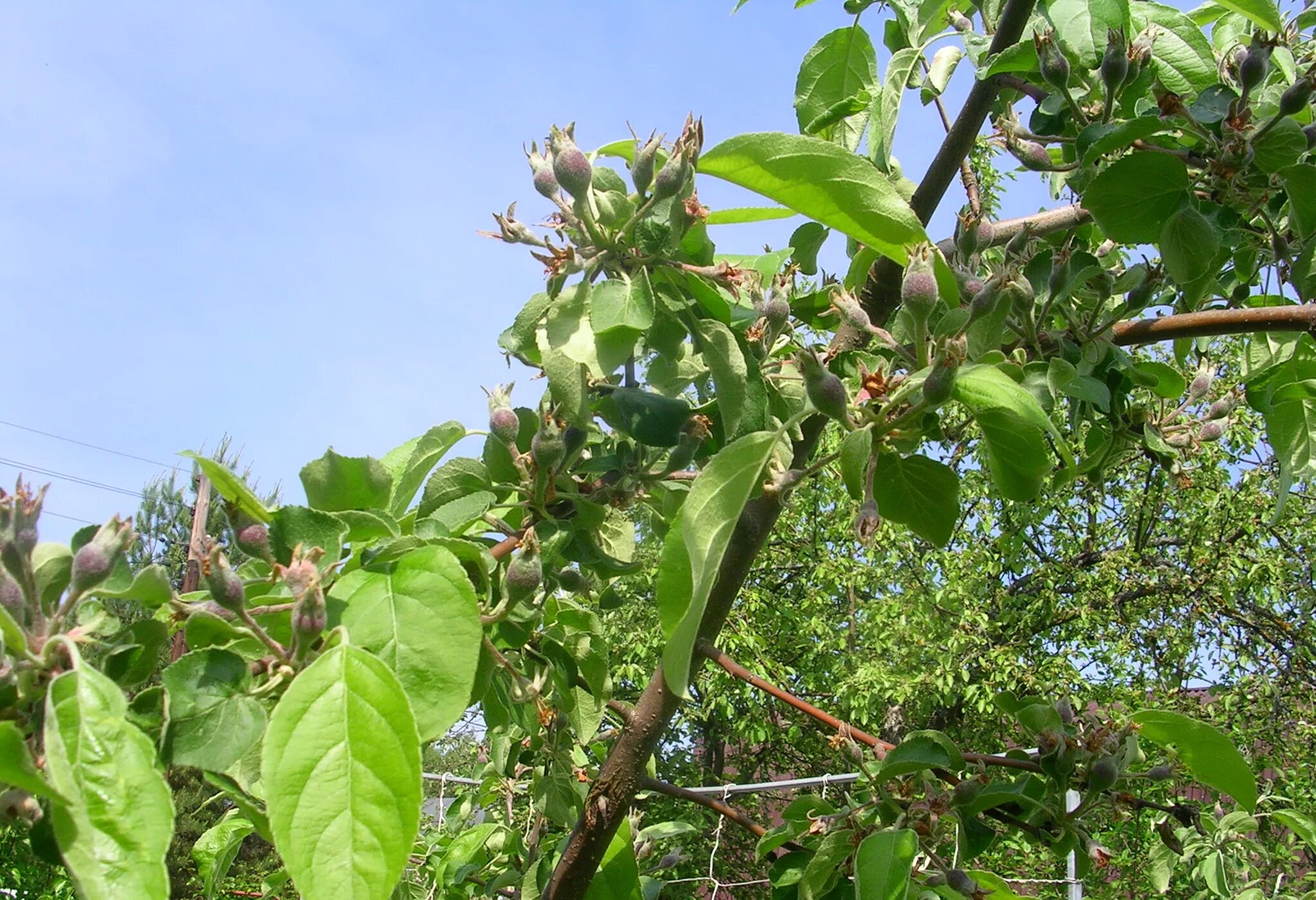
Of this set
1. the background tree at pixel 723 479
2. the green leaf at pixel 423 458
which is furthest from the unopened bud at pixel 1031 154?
the green leaf at pixel 423 458

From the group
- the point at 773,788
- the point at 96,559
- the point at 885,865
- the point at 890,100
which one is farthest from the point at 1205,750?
the point at 773,788

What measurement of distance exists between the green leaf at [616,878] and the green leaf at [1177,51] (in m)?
1.09

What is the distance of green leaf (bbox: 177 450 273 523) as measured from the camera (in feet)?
3.16

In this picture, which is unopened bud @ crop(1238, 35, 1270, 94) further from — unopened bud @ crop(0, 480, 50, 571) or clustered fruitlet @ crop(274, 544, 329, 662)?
unopened bud @ crop(0, 480, 50, 571)

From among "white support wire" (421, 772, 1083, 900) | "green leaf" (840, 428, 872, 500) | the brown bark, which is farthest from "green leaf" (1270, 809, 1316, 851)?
"green leaf" (840, 428, 872, 500)

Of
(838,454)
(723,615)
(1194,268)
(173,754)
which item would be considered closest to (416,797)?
(173,754)

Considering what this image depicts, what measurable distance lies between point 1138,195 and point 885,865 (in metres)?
0.85

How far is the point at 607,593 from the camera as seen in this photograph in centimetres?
133

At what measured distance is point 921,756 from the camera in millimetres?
1300

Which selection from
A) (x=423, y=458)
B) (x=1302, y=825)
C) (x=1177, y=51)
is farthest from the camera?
(x=1302, y=825)

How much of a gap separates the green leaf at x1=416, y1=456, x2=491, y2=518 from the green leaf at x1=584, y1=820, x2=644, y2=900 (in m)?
0.59

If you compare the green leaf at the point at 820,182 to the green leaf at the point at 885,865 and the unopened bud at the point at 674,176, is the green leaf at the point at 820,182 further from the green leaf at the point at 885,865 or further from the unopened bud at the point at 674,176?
the green leaf at the point at 885,865

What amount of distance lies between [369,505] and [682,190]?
0.47 m

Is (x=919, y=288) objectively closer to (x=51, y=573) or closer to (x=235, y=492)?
(x=235, y=492)
